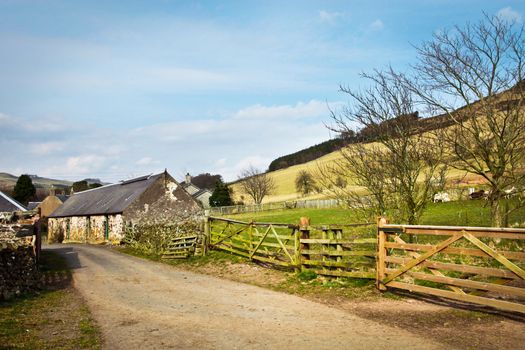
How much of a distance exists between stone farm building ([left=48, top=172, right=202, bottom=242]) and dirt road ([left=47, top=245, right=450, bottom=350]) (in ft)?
59.4

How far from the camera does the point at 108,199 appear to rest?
36906 mm

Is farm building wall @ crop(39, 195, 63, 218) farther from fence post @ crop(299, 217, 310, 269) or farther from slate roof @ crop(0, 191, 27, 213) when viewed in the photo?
fence post @ crop(299, 217, 310, 269)

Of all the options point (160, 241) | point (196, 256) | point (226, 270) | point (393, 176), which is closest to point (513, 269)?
point (393, 176)

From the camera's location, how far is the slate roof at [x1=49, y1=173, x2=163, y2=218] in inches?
1307

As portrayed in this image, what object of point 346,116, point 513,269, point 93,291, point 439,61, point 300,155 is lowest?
point 93,291

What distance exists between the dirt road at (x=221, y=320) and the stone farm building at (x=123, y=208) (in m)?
18.1

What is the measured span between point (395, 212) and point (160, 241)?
11.0 m

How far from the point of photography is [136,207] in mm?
31969

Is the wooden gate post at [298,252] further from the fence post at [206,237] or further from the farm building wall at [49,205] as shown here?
the farm building wall at [49,205]

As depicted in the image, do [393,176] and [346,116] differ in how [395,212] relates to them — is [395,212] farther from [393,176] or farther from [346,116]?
[346,116]

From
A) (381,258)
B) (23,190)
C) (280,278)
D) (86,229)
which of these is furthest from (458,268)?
(23,190)

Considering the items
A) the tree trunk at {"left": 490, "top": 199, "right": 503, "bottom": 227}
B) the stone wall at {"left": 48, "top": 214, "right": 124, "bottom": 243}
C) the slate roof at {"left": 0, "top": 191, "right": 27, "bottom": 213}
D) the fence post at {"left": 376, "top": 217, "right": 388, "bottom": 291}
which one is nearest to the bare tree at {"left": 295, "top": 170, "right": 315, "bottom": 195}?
the stone wall at {"left": 48, "top": 214, "right": 124, "bottom": 243}

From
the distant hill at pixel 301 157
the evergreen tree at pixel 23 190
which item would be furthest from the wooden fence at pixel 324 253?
the distant hill at pixel 301 157

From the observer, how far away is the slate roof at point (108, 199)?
33.2m
